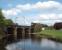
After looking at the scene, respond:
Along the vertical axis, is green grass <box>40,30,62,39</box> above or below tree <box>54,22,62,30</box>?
below

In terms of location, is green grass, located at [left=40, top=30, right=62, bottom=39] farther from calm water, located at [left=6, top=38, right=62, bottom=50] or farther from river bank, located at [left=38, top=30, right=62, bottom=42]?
calm water, located at [left=6, top=38, right=62, bottom=50]

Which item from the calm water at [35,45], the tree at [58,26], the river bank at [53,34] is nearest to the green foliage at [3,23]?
the calm water at [35,45]

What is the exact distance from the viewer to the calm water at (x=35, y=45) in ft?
8.41

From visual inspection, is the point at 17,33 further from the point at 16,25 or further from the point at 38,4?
the point at 38,4

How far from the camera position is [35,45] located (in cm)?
263

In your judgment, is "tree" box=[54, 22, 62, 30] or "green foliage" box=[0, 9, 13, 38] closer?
"tree" box=[54, 22, 62, 30]

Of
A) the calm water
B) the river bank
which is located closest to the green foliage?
the calm water

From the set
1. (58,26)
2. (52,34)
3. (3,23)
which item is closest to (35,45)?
(52,34)

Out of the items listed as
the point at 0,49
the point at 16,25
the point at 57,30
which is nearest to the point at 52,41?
the point at 57,30

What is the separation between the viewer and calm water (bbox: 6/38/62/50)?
256 cm

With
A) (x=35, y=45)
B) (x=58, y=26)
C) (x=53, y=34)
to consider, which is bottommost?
(x=35, y=45)

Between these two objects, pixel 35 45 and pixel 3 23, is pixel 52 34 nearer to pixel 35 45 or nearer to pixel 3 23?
pixel 35 45

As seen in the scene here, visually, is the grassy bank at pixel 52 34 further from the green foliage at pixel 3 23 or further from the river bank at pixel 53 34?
the green foliage at pixel 3 23

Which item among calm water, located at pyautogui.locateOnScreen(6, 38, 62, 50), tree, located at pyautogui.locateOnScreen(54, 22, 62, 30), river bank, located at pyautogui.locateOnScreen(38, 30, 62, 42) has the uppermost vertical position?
tree, located at pyautogui.locateOnScreen(54, 22, 62, 30)
